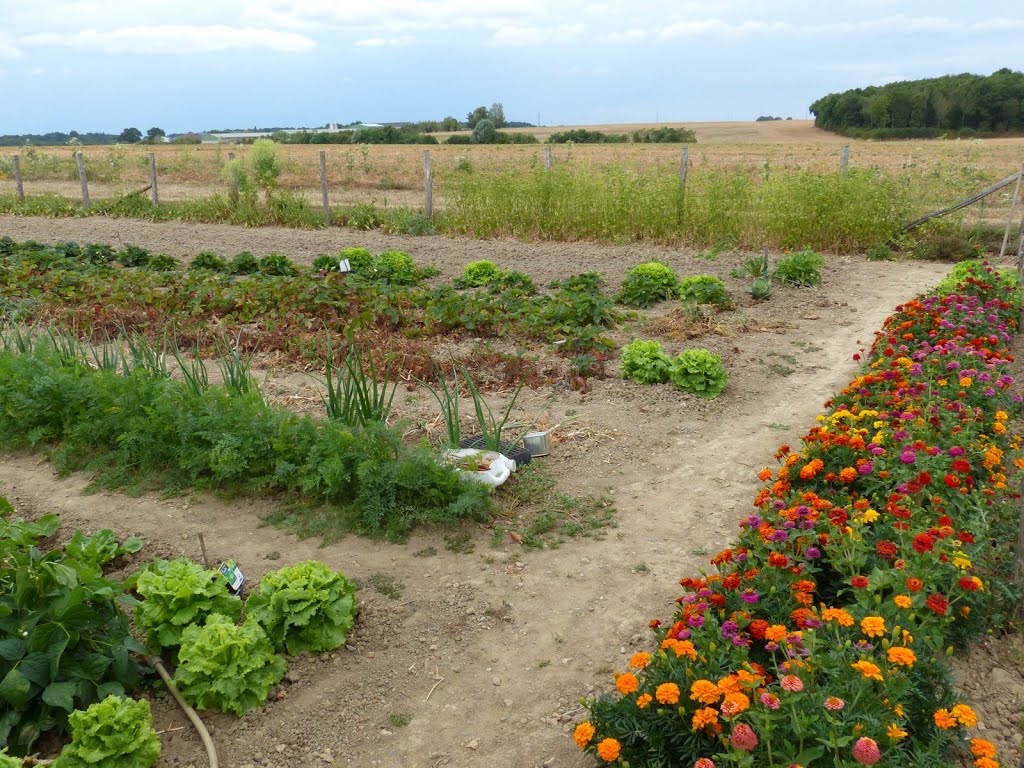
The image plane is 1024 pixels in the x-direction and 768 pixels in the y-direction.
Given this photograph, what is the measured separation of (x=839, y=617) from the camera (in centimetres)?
244

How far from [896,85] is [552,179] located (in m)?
38.1

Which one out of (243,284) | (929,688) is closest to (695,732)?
(929,688)

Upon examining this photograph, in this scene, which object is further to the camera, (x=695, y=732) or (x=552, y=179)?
(x=552, y=179)

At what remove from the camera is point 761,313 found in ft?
27.5

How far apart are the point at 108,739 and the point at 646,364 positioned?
4338 mm

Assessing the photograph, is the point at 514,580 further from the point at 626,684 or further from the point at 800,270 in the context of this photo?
the point at 800,270

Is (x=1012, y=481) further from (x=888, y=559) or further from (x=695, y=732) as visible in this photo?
(x=695, y=732)

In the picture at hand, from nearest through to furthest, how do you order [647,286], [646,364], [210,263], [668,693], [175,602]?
[668,693], [175,602], [646,364], [647,286], [210,263]

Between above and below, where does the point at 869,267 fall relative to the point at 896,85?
below

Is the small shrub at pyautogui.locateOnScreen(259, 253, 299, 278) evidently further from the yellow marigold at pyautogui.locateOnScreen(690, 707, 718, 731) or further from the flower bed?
the yellow marigold at pyautogui.locateOnScreen(690, 707, 718, 731)

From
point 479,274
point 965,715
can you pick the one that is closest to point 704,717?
point 965,715

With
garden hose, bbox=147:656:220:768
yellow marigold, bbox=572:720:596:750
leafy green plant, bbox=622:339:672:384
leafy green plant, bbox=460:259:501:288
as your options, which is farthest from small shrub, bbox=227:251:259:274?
yellow marigold, bbox=572:720:596:750

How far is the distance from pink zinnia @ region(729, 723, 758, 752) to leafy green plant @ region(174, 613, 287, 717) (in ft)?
5.84

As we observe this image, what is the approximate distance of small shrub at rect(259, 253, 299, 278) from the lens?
9.86 meters
